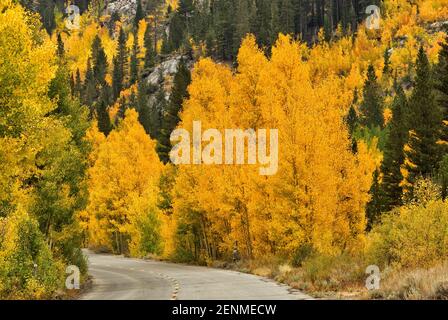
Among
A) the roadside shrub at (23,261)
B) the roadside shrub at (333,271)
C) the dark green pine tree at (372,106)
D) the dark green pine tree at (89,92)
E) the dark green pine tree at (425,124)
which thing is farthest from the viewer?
the dark green pine tree at (89,92)

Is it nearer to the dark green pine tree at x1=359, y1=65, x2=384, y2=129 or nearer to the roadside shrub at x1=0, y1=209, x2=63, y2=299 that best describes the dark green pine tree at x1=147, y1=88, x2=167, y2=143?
the dark green pine tree at x1=359, y1=65, x2=384, y2=129

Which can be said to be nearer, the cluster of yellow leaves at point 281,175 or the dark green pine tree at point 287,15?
the cluster of yellow leaves at point 281,175

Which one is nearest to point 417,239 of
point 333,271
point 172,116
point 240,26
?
point 333,271

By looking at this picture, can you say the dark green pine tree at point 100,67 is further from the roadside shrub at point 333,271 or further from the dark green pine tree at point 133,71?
the roadside shrub at point 333,271

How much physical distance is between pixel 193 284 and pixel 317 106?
36.2 ft

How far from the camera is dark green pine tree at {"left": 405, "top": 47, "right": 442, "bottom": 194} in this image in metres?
44.8

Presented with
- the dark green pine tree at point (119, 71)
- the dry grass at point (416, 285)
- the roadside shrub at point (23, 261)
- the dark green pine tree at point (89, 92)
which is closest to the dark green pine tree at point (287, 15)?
the dark green pine tree at point (119, 71)

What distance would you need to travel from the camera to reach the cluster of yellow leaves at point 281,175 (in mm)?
24531

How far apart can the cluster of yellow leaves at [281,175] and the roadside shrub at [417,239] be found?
6030mm

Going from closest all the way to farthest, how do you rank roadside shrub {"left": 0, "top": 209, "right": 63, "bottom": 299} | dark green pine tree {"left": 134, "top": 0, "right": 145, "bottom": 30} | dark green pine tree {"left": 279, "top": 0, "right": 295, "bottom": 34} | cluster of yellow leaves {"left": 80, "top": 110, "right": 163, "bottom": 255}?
1. roadside shrub {"left": 0, "top": 209, "right": 63, "bottom": 299}
2. cluster of yellow leaves {"left": 80, "top": 110, "right": 163, "bottom": 255}
3. dark green pine tree {"left": 279, "top": 0, "right": 295, "bottom": 34}
4. dark green pine tree {"left": 134, "top": 0, "right": 145, "bottom": 30}

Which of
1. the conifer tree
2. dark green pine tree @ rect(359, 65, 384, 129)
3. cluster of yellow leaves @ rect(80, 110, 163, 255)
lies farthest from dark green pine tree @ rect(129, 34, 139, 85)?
cluster of yellow leaves @ rect(80, 110, 163, 255)

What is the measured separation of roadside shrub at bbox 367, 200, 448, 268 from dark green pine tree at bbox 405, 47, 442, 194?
28202mm

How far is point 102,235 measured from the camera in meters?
54.0
